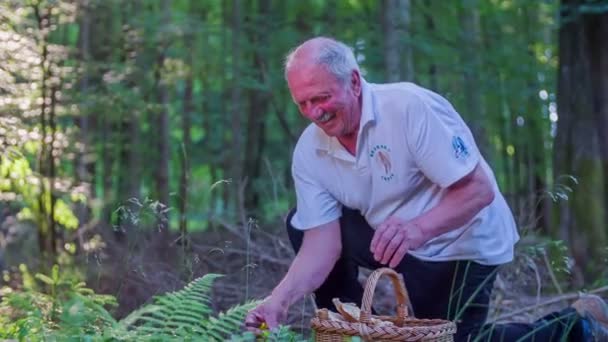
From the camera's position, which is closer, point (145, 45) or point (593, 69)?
point (593, 69)

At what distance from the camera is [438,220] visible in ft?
13.5

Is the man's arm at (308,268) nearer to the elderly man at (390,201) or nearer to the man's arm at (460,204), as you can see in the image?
the elderly man at (390,201)

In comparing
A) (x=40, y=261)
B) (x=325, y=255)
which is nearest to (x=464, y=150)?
(x=325, y=255)

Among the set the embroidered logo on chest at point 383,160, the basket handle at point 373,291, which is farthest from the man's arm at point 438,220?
the embroidered logo on chest at point 383,160

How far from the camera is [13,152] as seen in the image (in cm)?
577

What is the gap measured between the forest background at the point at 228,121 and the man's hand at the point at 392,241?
0.49 m

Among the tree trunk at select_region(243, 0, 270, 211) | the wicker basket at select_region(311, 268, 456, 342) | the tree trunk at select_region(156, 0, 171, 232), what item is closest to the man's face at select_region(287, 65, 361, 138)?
the wicker basket at select_region(311, 268, 456, 342)

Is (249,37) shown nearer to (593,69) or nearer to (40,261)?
(593,69)

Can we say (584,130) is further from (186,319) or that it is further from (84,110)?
(186,319)

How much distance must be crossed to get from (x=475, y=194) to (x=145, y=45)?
763 centimetres

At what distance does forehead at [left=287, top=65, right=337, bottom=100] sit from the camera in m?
4.11

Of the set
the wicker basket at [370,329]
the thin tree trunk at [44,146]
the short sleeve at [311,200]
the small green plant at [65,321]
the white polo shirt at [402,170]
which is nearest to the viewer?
the small green plant at [65,321]

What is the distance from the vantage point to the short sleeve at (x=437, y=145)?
4.18 meters

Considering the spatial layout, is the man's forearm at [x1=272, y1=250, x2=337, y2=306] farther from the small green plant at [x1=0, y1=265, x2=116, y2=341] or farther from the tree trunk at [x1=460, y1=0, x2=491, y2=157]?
the tree trunk at [x1=460, y1=0, x2=491, y2=157]
